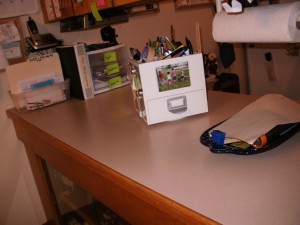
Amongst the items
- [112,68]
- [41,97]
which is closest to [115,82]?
[112,68]

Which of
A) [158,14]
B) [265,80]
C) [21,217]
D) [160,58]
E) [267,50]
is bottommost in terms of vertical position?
[21,217]

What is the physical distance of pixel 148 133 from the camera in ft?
3.66

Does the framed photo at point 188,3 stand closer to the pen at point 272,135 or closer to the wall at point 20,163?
the wall at point 20,163

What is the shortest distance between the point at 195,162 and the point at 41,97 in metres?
1.11

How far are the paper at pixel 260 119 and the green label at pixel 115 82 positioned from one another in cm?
96

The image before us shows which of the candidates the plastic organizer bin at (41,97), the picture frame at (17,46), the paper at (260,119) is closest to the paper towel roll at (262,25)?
the paper at (260,119)

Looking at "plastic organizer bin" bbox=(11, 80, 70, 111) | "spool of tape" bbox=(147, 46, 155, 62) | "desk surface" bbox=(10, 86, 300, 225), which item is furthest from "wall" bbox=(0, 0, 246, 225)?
"spool of tape" bbox=(147, 46, 155, 62)

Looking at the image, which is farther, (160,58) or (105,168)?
(160,58)

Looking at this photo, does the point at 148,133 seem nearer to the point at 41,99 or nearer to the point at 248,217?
the point at 248,217

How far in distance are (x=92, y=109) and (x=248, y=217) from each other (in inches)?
41.8

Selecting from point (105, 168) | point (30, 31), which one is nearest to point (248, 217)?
point (105, 168)

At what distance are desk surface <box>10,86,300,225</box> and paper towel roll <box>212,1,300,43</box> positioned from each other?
0.32m

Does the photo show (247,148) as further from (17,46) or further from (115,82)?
Result: (17,46)

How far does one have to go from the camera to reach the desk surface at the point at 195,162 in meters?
0.64
